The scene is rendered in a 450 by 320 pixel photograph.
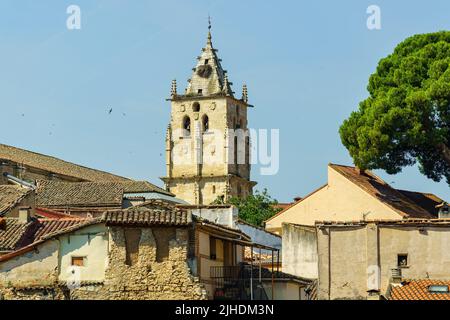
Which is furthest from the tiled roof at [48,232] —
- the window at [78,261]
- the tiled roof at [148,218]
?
the window at [78,261]

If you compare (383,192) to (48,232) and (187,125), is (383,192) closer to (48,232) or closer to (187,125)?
(48,232)

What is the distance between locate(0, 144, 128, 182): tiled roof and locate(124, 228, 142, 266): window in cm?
6559

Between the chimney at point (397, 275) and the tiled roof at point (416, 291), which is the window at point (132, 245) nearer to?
the tiled roof at point (416, 291)

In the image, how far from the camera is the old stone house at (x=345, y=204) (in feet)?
211

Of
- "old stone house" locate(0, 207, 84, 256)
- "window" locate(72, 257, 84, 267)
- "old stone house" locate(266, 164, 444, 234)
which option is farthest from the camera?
"old stone house" locate(266, 164, 444, 234)

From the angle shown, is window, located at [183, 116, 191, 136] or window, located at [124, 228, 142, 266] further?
window, located at [183, 116, 191, 136]

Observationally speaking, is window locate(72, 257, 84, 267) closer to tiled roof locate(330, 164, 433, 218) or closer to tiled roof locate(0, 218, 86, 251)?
tiled roof locate(0, 218, 86, 251)

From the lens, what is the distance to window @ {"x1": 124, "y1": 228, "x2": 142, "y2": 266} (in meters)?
37.6

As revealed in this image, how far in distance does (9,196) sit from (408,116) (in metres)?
25.0

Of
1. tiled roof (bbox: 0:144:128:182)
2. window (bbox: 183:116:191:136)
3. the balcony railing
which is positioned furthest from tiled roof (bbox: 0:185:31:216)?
window (bbox: 183:116:191:136)

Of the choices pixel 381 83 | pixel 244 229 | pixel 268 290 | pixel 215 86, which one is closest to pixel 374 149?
pixel 381 83

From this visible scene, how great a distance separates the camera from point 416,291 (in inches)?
1500

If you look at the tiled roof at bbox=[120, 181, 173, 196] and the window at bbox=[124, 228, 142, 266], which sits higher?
the tiled roof at bbox=[120, 181, 173, 196]

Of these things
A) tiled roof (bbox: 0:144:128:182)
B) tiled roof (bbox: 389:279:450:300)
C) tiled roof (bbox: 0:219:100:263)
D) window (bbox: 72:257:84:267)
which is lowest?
tiled roof (bbox: 389:279:450:300)
